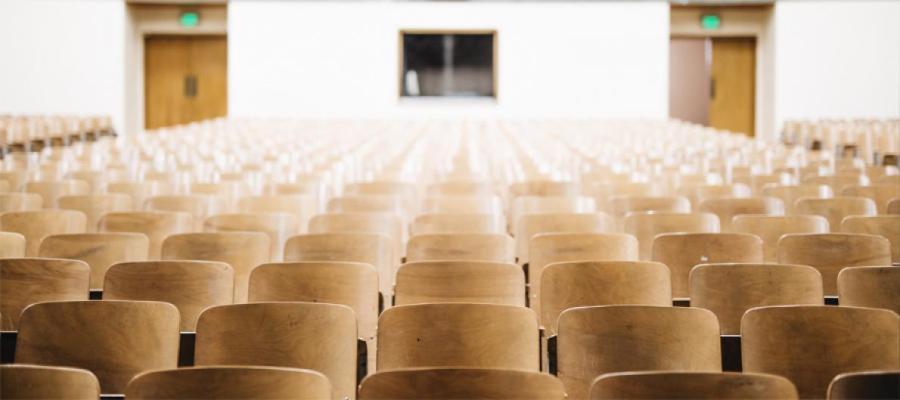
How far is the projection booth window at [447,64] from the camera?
18.1 m

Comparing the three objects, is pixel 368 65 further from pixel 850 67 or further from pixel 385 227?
pixel 385 227

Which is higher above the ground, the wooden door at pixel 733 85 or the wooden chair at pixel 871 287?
the wooden door at pixel 733 85

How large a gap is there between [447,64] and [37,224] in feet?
47.3

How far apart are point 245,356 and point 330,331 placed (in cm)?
24

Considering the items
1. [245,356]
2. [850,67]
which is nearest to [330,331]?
[245,356]

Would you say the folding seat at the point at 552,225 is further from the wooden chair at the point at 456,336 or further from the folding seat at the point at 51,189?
the folding seat at the point at 51,189

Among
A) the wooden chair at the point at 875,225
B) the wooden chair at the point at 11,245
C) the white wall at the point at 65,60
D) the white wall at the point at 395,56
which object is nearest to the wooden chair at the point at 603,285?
the wooden chair at the point at 875,225

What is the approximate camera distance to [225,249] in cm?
371

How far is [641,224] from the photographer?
14.2 feet

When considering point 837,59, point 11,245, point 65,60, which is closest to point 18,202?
point 11,245

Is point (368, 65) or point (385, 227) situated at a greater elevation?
point (368, 65)

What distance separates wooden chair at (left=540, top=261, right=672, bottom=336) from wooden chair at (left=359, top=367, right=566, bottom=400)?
1150mm

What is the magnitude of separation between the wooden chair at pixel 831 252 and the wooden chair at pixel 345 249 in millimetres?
1531

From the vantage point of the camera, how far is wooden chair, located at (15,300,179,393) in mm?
2523
